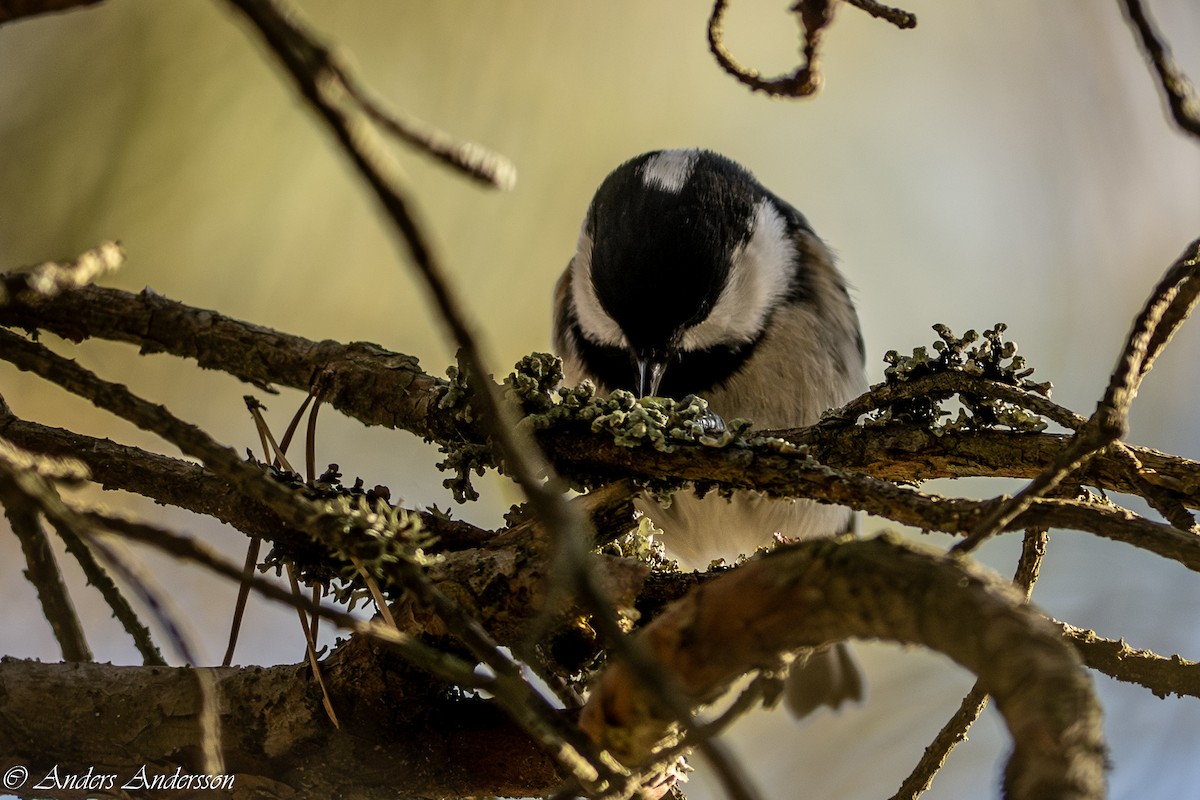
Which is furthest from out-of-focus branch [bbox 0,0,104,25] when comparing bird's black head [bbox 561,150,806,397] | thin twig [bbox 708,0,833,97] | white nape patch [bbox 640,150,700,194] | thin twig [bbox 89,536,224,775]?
white nape patch [bbox 640,150,700,194]

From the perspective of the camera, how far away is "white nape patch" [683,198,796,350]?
4.35ft

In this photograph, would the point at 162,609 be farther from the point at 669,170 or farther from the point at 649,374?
the point at 669,170

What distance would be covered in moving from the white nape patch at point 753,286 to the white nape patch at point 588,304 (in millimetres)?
103

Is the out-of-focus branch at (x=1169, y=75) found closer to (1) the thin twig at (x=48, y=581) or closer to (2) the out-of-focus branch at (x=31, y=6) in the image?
(2) the out-of-focus branch at (x=31, y=6)

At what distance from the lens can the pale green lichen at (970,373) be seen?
0.83 meters

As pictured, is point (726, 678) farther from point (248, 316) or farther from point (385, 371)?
point (248, 316)

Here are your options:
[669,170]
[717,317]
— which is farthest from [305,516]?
[669,170]

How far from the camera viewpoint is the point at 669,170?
4.61 feet

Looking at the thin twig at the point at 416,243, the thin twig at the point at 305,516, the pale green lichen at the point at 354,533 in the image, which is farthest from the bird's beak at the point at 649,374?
the thin twig at the point at 416,243

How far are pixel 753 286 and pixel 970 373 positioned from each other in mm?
575

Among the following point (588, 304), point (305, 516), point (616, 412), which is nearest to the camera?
point (305, 516)

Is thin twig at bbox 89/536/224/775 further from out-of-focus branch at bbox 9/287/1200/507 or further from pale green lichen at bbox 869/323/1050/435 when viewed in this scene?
pale green lichen at bbox 869/323/1050/435

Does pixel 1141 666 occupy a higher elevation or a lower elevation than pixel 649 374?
lower

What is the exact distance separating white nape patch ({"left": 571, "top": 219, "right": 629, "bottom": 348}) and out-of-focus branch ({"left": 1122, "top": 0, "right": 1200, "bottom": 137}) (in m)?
0.84
